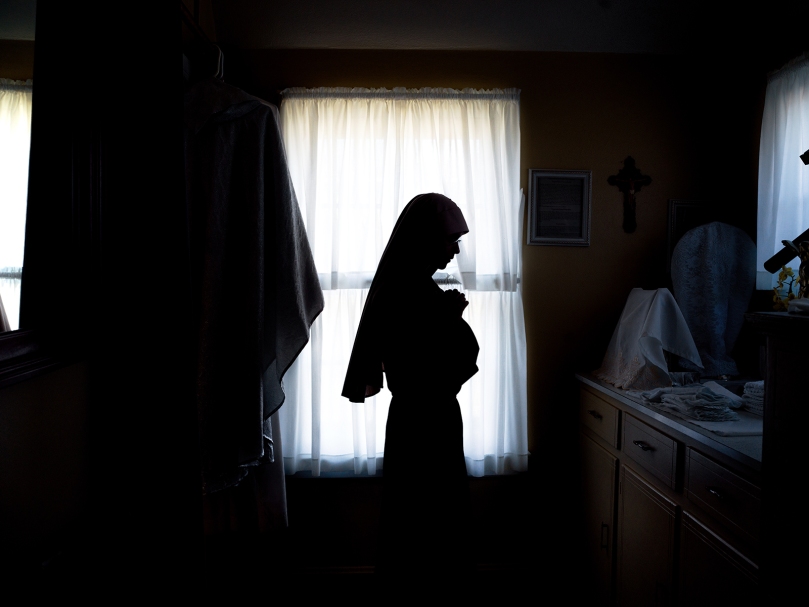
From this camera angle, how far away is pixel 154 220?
0.94m

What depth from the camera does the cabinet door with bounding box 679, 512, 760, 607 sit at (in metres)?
1.20

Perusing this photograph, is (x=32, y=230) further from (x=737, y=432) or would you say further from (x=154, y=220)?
(x=737, y=432)

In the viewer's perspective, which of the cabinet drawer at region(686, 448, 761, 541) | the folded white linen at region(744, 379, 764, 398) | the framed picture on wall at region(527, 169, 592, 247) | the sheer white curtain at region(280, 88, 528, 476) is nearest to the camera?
the cabinet drawer at region(686, 448, 761, 541)

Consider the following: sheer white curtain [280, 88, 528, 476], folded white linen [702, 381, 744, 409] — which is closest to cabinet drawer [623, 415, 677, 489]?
folded white linen [702, 381, 744, 409]

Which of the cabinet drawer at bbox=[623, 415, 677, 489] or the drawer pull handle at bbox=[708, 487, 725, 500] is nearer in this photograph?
the drawer pull handle at bbox=[708, 487, 725, 500]

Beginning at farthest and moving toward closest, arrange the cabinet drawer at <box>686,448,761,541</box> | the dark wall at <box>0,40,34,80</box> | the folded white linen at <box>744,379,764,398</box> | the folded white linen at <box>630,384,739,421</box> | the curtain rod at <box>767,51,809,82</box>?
the curtain rod at <box>767,51,809,82</box> < the folded white linen at <box>744,379,764,398</box> < the folded white linen at <box>630,384,739,421</box> < the cabinet drawer at <box>686,448,761,541</box> < the dark wall at <box>0,40,34,80</box>

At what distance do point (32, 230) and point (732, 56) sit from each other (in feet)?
9.44

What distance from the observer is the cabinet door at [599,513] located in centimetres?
191

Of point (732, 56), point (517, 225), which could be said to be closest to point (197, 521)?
point (517, 225)

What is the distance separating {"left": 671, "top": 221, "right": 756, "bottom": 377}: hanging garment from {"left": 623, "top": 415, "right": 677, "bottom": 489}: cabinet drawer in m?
0.54

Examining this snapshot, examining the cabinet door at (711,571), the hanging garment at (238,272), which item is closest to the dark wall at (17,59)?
the hanging garment at (238,272)

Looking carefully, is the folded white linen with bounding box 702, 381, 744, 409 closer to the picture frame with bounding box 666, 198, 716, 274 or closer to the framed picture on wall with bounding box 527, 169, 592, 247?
the picture frame with bounding box 666, 198, 716, 274

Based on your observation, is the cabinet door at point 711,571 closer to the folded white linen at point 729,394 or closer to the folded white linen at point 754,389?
the folded white linen at point 729,394

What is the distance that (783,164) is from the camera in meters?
1.93
